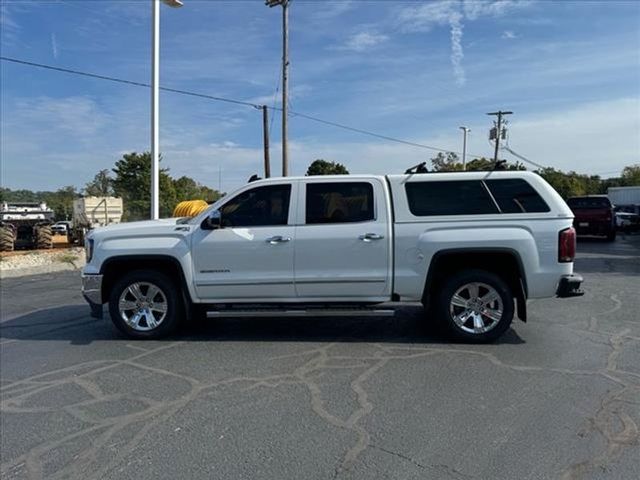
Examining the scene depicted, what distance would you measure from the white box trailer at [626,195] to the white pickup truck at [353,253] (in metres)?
46.1

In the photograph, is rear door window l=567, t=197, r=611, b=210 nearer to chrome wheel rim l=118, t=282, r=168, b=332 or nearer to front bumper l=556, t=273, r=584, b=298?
front bumper l=556, t=273, r=584, b=298

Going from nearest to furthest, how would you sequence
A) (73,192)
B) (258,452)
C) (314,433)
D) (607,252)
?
(258,452)
(314,433)
(607,252)
(73,192)

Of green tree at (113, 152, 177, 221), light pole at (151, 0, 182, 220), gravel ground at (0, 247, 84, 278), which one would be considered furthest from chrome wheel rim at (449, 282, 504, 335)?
green tree at (113, 152, 177, 221)

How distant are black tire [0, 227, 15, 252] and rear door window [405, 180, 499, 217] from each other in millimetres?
17694

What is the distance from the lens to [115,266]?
6.32 meters

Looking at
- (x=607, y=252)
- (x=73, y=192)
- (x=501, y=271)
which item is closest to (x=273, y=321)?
(x=501, y=271)

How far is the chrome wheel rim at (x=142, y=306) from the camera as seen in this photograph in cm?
625

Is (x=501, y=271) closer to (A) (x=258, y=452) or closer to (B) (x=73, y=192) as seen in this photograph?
(A) (x=258, y=452)

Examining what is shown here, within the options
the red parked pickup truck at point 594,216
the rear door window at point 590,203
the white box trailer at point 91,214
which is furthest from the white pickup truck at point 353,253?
the white box trailer at point 91,214

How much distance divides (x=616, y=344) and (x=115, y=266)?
595cm

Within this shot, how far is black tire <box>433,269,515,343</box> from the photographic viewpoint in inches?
227

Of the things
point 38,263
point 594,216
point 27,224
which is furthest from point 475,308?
point 27,224

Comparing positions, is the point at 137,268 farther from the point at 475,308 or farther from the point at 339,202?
the point at 475,308

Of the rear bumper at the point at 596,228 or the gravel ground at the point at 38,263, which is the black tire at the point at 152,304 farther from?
the rear bumper at the point at 596,228
